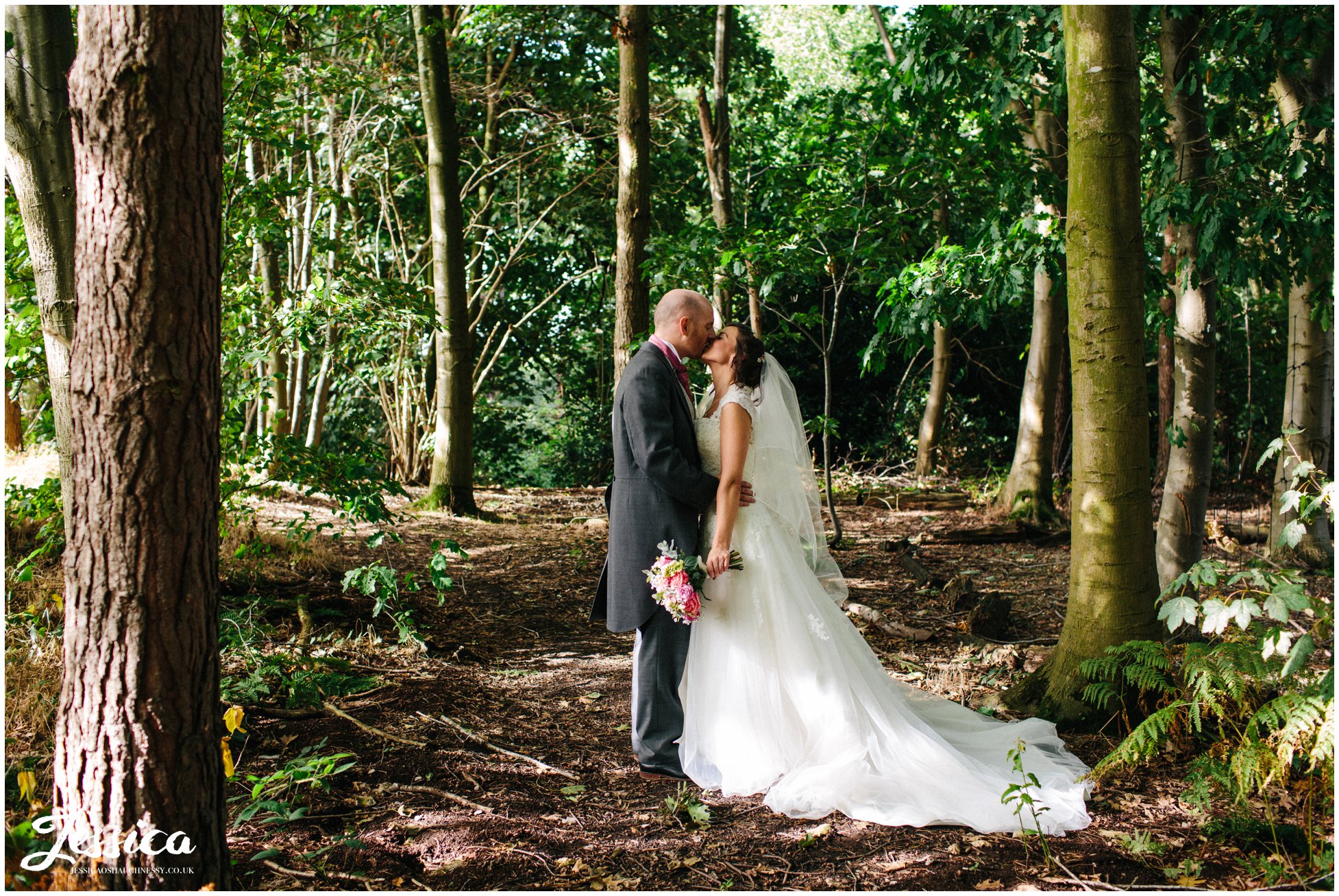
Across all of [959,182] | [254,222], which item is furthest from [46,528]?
[959,182]

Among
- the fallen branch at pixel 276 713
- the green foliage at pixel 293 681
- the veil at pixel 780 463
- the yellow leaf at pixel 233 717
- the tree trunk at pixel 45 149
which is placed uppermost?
the tree trunk at pixel 45 149

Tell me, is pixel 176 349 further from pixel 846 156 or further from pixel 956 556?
pixel 846 156

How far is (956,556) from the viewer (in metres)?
8.45

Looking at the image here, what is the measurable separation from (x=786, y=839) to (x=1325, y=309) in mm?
6047

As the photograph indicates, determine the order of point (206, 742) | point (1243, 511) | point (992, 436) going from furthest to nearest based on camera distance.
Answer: point (992, 436)
point (1243, 511)
point (206, 742)

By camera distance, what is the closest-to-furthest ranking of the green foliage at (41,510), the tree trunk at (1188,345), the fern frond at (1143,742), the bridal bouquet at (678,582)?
Answer: the fern frond at (1143,742), the bridal bouquet at (678,582), the green foliage at (41,510), the tree trunk at (1188,345)

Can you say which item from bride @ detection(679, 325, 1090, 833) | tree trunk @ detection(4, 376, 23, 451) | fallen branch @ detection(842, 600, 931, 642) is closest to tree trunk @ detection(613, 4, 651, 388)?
fallen branch @ detection(842, 600, 931, 642)

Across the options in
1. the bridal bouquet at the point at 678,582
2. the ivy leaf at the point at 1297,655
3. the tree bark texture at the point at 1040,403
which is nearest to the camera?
the ivy leaf at the point at 1297,655

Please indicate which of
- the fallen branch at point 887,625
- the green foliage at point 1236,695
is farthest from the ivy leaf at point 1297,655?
the fallen branch at point 887,625

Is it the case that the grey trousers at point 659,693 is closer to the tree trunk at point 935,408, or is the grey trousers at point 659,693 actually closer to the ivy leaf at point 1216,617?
the ivy leaf at point 1216,617

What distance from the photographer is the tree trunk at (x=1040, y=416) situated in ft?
30.9

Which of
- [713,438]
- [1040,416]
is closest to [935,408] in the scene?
[1040,416]

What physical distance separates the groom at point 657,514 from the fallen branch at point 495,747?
33 centimetres

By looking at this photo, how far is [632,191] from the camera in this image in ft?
27.3
